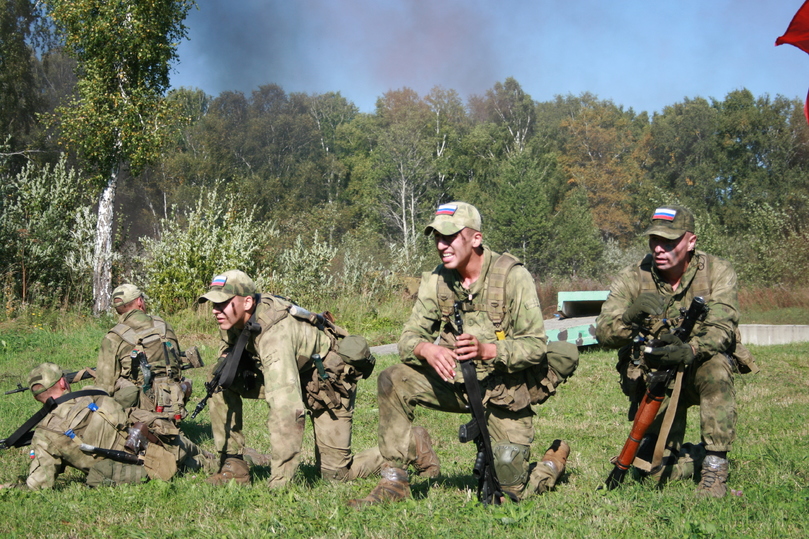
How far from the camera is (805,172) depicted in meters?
53.7

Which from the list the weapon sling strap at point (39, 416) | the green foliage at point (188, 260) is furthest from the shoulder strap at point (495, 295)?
the green foliage at point (188, 260)

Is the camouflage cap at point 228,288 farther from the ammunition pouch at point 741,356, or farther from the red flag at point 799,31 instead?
the red flag at point 799,31

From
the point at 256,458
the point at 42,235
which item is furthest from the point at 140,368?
the point at 42,235

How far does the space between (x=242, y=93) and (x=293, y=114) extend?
668 centimetres

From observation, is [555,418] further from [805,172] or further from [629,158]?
[629,158]

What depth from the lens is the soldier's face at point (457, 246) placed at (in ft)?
16.6

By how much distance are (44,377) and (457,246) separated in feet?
13.3

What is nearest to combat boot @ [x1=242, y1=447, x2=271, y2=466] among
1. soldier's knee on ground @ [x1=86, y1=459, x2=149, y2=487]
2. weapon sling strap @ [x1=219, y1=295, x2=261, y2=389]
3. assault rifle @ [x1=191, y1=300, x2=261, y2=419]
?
soldier's knee on ground @ [x1=86, y1=459, x2=149, y2=487]

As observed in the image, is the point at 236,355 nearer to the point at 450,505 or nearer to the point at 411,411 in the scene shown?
the point at 411,411

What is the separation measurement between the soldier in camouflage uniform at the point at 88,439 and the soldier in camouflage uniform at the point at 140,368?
0.90 m

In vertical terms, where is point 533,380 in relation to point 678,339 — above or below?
below

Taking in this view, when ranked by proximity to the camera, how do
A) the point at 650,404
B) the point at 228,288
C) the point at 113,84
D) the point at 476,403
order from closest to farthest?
the point at 476,403 < the point at 650,404 < the point at 228,288 < the point at 113,84

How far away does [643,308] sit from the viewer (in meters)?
5.19

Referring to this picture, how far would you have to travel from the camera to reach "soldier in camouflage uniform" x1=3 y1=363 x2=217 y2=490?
611 centimetres
